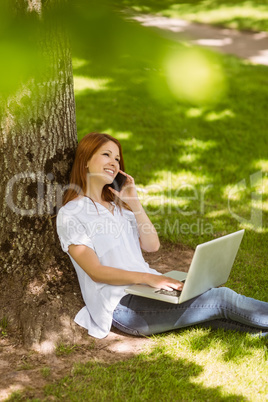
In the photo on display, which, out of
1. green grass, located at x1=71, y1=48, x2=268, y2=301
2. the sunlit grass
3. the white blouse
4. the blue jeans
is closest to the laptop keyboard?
the blue jeans

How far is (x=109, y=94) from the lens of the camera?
8352 mm

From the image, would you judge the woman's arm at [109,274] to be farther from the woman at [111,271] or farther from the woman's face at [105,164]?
the woman's face at [105,164]

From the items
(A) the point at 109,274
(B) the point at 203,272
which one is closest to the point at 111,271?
(A) the point at 109,274

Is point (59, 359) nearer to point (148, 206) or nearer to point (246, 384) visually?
point (246, 384)

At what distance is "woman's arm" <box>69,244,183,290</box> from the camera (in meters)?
3.02

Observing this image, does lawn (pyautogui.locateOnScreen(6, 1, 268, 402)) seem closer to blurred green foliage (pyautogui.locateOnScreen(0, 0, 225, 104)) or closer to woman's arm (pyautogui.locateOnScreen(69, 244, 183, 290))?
blurred green foliage (pyautogui.locateOnScreen(0, 0, 225, 104))

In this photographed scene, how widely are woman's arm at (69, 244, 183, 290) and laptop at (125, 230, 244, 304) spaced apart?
5cm

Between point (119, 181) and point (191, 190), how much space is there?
8.60 ft

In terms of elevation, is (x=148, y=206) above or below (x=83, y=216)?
below

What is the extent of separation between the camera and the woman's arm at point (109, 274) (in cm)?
302

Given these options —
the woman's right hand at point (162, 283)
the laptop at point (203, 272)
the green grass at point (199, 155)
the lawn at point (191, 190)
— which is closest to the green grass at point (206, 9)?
the lawn at point (191, 190)

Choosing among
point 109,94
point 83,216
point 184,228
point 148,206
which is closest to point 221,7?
point 83,216

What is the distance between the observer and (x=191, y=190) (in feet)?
19.8

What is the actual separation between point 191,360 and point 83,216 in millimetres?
1083
